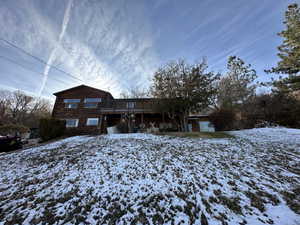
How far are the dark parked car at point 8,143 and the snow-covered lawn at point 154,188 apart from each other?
5.39 meters

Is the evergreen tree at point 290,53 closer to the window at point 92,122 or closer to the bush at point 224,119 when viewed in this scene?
the bush at point 224,119

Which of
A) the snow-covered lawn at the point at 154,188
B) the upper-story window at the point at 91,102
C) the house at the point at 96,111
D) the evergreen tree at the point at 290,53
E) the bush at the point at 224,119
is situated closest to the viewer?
the snow-covered lawn at the point at 154,188

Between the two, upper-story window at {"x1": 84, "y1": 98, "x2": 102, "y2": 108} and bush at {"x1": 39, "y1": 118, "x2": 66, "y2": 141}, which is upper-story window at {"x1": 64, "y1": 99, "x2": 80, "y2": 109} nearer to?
upper-story window at {"x1": 84, "y1": 98, "x2": 102, "y2": 108}

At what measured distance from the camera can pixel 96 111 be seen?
1691cm

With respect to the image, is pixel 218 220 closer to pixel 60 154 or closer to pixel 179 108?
pixel 60 154

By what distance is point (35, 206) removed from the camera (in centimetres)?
270

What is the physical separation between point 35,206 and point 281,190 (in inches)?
247

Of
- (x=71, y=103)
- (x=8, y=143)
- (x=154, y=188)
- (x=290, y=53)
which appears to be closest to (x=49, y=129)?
(x=8, y=143)

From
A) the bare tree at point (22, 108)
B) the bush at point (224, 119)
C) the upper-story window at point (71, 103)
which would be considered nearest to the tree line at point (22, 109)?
the bare tree at point (22, 108)

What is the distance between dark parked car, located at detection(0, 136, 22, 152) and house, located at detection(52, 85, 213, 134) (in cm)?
561

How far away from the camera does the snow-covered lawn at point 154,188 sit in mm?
2414

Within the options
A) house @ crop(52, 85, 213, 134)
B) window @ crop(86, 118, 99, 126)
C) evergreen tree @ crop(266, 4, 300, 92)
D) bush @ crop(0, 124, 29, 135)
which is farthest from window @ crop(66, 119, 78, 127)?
evergreen tree @ crop(266, 4, 300, 92)

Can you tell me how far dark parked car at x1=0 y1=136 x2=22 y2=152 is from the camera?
338 inches

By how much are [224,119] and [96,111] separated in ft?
55.1
